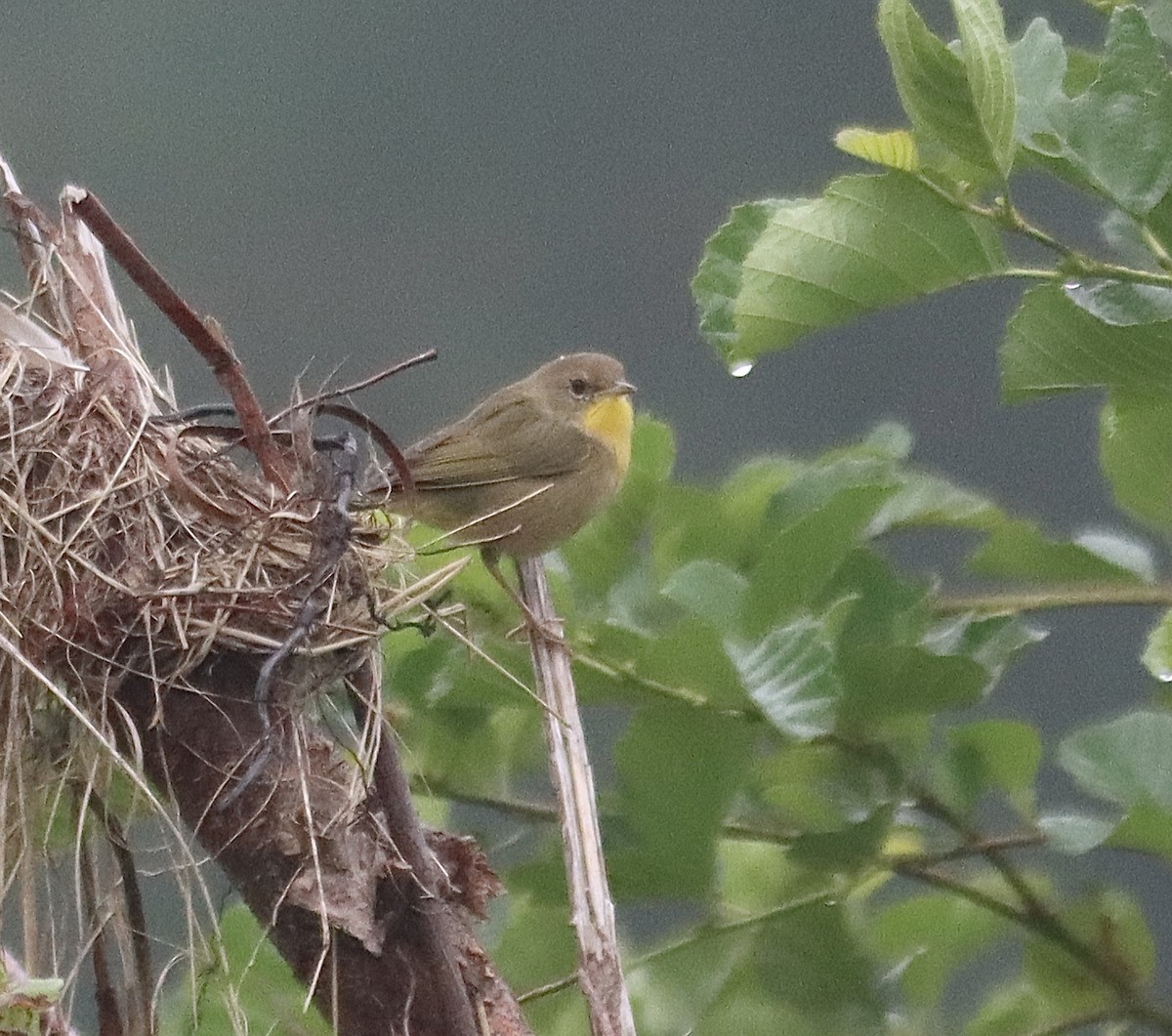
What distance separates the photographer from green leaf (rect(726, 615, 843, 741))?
4.80 ft

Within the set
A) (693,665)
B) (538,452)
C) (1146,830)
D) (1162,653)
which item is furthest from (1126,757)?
(538,452)

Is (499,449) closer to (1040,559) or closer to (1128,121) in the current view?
(1040,559)

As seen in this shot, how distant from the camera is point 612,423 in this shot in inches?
105

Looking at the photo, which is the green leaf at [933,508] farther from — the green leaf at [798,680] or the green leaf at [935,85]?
the green leaf at [935,85]

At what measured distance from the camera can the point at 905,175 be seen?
4.55 ft

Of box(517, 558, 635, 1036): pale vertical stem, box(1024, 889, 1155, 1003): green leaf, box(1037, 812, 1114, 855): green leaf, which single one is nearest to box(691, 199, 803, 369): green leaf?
box(517, 558, 635, 1036): pale vertical stem

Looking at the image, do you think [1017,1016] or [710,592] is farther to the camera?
[1017,1016]

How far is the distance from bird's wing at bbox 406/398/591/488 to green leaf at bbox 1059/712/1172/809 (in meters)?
1.13

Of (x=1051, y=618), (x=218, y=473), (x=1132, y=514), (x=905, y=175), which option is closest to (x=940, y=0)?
(x=1051, y=618)

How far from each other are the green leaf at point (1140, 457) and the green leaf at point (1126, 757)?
1.03 ft

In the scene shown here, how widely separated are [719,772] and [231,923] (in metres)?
0.54

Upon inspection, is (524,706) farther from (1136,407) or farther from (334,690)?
(1136,407)

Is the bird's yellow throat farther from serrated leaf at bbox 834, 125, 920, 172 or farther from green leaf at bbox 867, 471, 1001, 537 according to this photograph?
serrated leaf at bbox 834, 125, 920, 172

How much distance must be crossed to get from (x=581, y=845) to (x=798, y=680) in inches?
10.5
